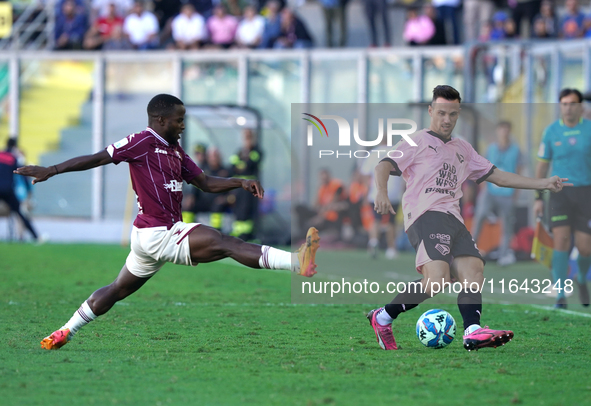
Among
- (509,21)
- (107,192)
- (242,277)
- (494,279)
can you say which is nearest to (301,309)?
(242,277)

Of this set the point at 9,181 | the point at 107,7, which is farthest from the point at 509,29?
the point at 9,181

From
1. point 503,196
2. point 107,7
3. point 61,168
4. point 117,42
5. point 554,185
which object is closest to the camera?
point 61,168

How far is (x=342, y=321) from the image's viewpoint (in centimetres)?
768

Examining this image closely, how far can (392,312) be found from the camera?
613cm

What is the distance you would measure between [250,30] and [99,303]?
604 inches

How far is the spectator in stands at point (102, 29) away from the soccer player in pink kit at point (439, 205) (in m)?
16.3

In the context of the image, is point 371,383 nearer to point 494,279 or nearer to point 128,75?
point 494,279

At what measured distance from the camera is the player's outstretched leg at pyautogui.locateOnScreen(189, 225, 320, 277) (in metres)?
5.67

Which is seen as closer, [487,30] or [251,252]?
[251,252]

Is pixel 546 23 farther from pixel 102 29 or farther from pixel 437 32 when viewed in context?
pixel 102 29

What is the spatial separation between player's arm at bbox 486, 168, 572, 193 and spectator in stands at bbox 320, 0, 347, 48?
47.9 ft

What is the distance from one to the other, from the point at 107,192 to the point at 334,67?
6322 mm

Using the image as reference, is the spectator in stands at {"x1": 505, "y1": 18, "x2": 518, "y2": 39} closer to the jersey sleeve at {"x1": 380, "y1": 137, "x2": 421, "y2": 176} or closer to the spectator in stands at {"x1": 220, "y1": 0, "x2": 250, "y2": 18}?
the spectator in stands at {"x1": 220, "y1": 0, "x2": 250, "y2": 18}

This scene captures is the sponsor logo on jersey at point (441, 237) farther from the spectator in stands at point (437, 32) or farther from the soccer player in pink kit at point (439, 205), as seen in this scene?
the spectator in stands at point (437, 32)
